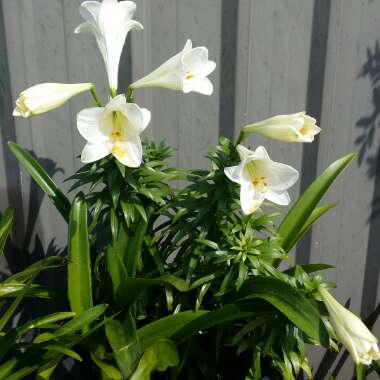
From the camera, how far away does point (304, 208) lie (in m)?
1.90

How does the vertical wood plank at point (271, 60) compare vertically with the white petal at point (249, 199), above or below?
above

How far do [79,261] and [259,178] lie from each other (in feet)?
2.03

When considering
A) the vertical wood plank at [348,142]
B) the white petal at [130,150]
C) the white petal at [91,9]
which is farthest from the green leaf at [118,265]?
the vertical wood plank at [348,142]

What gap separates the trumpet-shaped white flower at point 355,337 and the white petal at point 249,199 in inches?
14.1

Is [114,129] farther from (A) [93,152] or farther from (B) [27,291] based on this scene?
(B) [27,291]

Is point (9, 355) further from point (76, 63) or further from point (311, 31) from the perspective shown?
point (311, 31)

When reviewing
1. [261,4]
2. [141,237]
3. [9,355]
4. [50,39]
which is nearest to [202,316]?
[141,237]

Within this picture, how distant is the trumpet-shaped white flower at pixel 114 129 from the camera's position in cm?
138

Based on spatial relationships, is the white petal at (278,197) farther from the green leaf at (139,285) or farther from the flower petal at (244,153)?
the green leaf at (139,285)

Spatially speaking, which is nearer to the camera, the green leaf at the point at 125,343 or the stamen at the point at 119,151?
the stamen at the point at 119,151

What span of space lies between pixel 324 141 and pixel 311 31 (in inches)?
19.5

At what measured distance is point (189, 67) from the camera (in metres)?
1.55

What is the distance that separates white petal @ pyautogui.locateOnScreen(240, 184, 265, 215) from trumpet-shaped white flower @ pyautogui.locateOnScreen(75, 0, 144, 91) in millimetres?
478

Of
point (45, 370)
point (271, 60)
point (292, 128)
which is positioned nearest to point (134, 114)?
point (292, 128)
